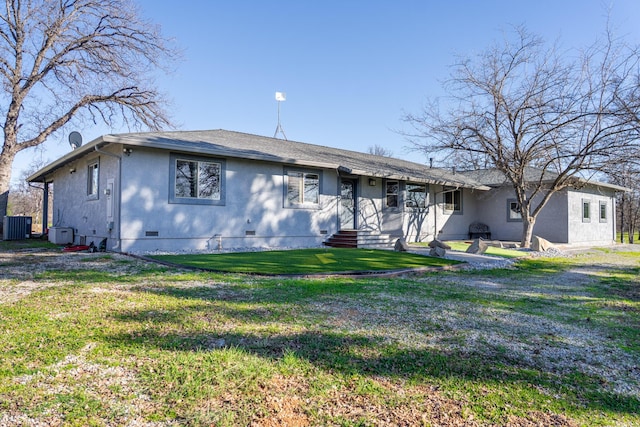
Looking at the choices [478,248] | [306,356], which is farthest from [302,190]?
[306,356]

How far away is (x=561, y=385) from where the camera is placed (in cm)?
255

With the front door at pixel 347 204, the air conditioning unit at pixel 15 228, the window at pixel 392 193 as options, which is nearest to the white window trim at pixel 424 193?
the window at pixel 392 193

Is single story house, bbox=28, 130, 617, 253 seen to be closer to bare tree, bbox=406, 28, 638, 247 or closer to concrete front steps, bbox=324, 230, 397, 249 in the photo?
concrete front steps, bbox=324, 230, 397, 249

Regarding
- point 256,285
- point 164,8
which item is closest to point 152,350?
point 256,285

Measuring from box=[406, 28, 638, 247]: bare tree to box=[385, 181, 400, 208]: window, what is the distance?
197 centimetres

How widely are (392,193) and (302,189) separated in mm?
4591

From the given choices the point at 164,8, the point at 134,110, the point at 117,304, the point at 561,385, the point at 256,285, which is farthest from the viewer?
the point at 134,110

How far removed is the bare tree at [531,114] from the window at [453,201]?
369 centimetres

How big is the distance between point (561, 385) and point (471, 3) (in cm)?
1301

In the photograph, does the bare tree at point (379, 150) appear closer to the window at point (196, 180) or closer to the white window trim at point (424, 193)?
the white window trim at point (424, 193)

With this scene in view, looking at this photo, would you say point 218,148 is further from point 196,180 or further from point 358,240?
point 358,240

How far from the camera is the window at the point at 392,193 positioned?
1532cm

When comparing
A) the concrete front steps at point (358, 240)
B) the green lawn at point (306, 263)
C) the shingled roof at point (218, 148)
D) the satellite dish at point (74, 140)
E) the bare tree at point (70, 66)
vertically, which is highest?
the bare tree at point (70, 66)

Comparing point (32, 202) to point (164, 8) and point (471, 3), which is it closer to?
point (164, 8)
